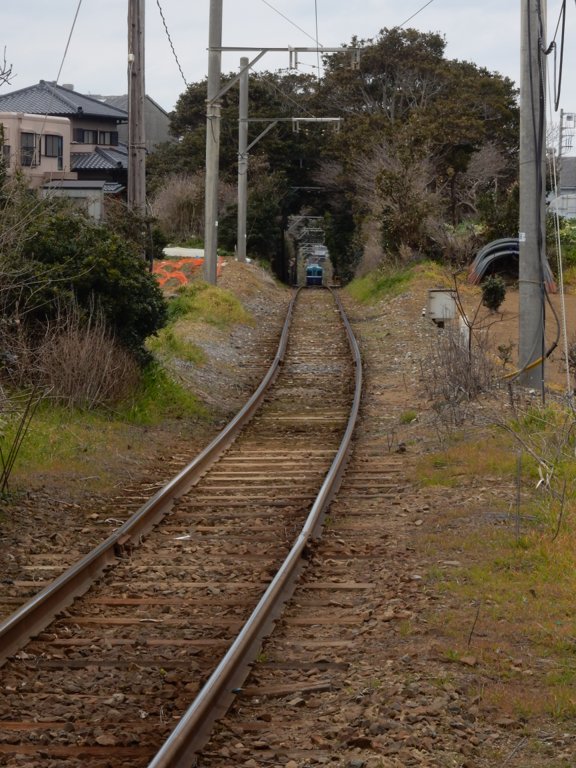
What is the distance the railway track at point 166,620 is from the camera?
5.61 meters

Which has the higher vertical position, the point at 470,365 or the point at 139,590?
the point at 470,365

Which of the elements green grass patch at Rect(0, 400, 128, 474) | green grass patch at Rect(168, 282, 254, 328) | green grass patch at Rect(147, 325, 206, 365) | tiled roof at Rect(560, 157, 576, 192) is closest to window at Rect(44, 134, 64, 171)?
green grass patch at Rect(168, 282, 254, 328)

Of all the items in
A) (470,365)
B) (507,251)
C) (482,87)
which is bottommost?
(470,365)

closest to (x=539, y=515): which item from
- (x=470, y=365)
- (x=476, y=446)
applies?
(x=476, y=446)

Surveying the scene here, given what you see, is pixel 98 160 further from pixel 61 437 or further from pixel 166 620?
pixel 166 620

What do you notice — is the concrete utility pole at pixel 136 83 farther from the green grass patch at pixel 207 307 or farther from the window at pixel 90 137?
the window at pixel 90 137

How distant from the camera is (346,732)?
5562 mm

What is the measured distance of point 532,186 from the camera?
49.5 ft

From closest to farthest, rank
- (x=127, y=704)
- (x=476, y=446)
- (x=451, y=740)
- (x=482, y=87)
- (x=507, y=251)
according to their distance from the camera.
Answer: (x=451, y=740) → (x=127, y=704) → (x=476, y=446) → (x=507, y=251) → (x=482, y=87)

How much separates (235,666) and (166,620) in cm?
123

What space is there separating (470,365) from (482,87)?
48.4 meters

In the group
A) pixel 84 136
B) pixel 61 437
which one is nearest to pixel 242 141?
pixel 84 136

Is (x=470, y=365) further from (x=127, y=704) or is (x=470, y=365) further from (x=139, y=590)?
(x=127, y=704)

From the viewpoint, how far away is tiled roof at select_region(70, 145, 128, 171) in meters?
60.5
